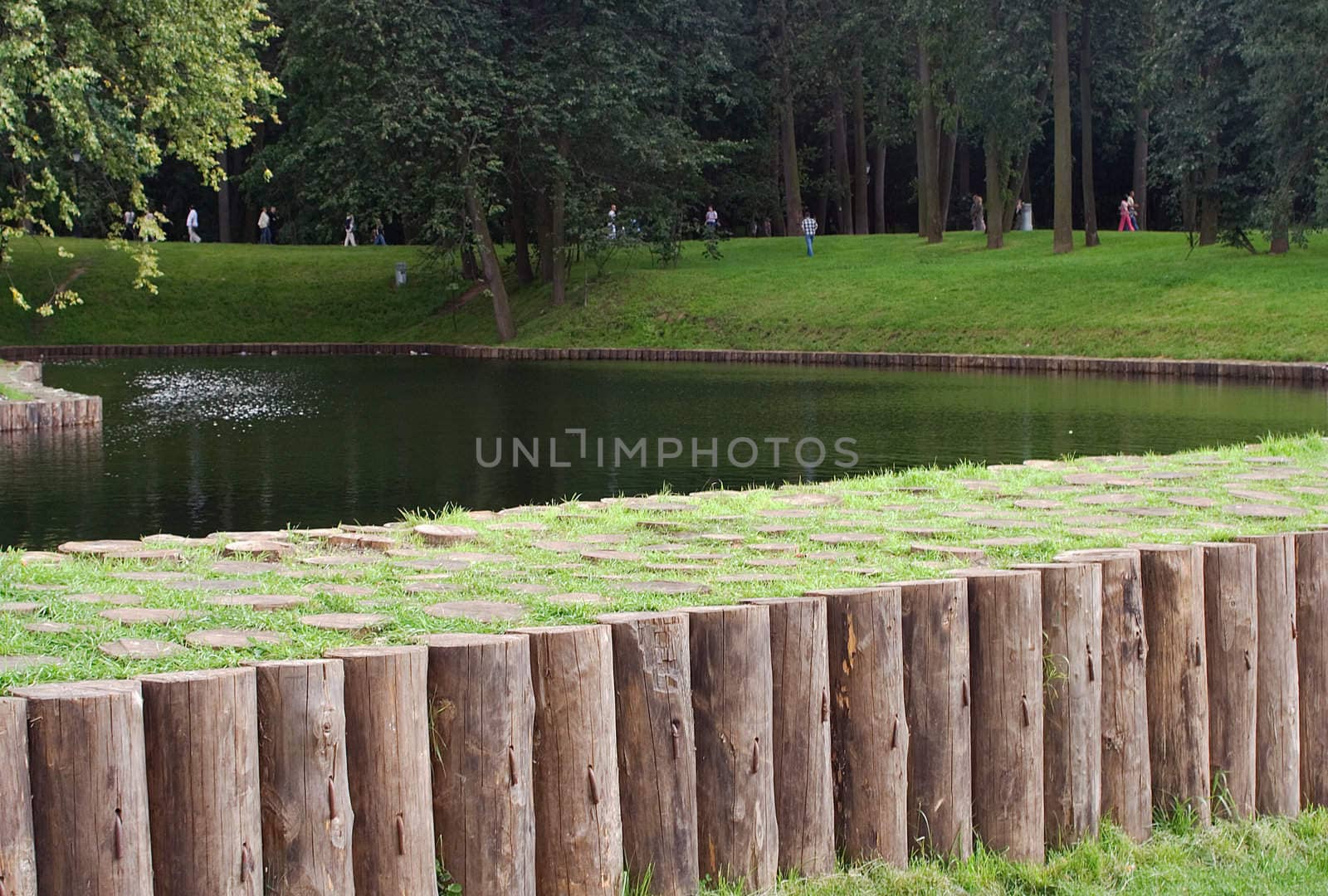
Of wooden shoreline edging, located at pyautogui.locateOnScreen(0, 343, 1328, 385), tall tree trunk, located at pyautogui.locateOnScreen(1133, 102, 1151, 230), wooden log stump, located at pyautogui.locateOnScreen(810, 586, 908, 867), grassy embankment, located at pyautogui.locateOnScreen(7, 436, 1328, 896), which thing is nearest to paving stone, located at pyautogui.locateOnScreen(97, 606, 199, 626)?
grassy embankment, located at pyautogui.locateOnScreen(7, 436, 1328, 896)

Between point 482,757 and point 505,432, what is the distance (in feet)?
51.8

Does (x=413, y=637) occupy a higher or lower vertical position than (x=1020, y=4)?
lower

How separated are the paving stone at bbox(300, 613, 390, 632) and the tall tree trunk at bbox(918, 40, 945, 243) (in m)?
40.8

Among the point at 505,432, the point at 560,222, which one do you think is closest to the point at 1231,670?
the point at 505,432

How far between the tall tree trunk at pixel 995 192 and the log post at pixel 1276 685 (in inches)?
1526

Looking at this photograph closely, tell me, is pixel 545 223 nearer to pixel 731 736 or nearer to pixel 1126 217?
pixel 1126 217

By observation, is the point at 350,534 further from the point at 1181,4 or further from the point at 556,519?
the point at 1181,4

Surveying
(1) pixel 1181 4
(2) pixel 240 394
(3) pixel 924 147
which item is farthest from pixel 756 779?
(3) pixel 924 147

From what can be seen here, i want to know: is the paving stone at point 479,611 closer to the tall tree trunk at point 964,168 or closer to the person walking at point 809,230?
the person walking at point 809,230

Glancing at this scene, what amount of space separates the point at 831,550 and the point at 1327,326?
25613 mm

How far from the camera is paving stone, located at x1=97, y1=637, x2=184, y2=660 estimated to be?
4.19m

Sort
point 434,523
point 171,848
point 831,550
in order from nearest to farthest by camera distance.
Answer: point 171,848 → point 831,550 → point 434,523

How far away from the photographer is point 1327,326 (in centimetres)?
2903

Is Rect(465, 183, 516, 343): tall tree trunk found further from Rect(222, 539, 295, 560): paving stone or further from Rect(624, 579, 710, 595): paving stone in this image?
Rect(624, 579, 710, 595): paving stone
